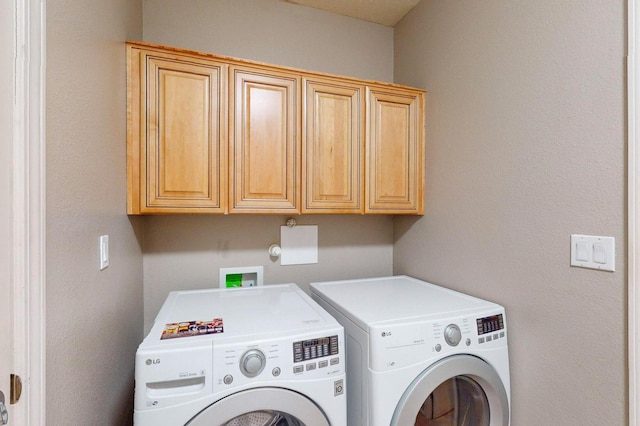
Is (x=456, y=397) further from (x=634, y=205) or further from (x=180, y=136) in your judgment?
(x=180, y=136)

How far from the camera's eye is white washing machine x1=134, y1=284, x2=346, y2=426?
920 mm

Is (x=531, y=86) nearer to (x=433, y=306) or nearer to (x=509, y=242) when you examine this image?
(x=509, y=242)

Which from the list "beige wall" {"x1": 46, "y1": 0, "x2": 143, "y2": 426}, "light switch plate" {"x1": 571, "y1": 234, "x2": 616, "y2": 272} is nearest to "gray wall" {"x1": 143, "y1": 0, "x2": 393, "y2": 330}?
"beige wall" {"x1": 46, "y1": 0, "x2": 143, "y2": 426}

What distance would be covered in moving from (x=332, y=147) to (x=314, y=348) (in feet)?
3.35

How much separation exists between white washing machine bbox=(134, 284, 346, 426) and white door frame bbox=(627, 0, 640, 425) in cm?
90

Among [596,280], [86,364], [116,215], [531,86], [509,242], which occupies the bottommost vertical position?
[86,364]

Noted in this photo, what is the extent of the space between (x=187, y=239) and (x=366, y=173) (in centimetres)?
108

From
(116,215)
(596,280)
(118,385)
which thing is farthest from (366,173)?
(118,385)

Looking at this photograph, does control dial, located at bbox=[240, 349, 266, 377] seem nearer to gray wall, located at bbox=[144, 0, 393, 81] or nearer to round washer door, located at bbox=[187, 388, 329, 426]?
round washer door, located at bbox=[187, 388, 329, 426]

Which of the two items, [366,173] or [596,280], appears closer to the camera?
[596,280]

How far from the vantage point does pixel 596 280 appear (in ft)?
3.46

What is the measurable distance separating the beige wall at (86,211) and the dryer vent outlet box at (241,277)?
53 centimetres
